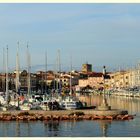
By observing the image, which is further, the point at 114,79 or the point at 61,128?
the point at 114,79

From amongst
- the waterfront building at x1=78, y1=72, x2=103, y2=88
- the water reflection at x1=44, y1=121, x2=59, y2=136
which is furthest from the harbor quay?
the waterfront building at x1=78, y1=72, x2=103, y2=88

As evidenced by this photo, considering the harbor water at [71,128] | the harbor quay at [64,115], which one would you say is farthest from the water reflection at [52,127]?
the harbor quay at [64,115]

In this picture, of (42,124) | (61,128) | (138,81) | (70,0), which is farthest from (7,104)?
(138,81)

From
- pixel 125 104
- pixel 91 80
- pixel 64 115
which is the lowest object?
pixel 125 104

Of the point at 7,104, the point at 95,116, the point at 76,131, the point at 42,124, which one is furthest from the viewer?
the point at 7,104

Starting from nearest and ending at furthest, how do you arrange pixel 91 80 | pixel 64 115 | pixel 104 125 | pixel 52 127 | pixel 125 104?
pixel 52 127, pixel 104 125, pixel 64 115, pixel 125 104, pixel 91 80

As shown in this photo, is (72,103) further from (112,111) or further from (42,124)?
(42,124)

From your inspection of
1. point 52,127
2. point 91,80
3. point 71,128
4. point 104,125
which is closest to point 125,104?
point 104,125

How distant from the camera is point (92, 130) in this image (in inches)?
775

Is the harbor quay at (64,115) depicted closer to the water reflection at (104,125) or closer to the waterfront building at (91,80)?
→ the water reflection at (104,125)

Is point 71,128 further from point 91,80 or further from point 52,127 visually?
point 91,80

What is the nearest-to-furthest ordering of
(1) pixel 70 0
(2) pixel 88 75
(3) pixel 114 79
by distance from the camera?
(1) pixel 70 0 < (3) pixel 114 79 < (2) pixel 88 75

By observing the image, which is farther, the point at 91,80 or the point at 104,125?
the point at 91,80

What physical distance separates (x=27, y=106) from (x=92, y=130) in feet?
23.8
